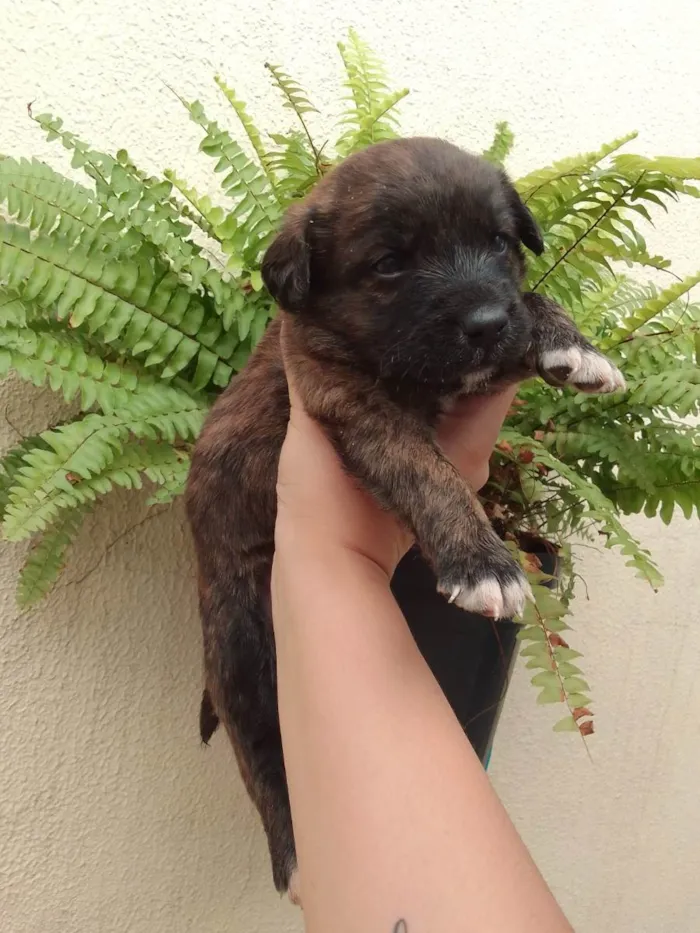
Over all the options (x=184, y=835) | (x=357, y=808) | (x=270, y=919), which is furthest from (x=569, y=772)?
(x=357, y=808)

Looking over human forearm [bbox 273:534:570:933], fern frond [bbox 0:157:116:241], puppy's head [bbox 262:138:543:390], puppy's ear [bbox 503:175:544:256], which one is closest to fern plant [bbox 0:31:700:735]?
fern frond [bbox 0:157:116:241]

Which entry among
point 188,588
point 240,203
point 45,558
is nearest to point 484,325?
point 240,203

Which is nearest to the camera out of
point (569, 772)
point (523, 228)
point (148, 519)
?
point (523, 228)

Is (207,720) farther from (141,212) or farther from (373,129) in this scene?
(373,129)

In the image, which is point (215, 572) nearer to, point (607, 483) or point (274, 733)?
point (274, 733)

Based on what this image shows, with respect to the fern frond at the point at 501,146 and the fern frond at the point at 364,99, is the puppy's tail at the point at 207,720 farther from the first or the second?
the fern frond at the point at 501,146

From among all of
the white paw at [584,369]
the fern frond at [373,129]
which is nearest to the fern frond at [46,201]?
the fern frond at [373,129]

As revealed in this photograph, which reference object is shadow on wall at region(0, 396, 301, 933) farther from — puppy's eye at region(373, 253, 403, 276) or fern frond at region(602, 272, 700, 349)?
fern frond at region(602, 272, 700, 349)
